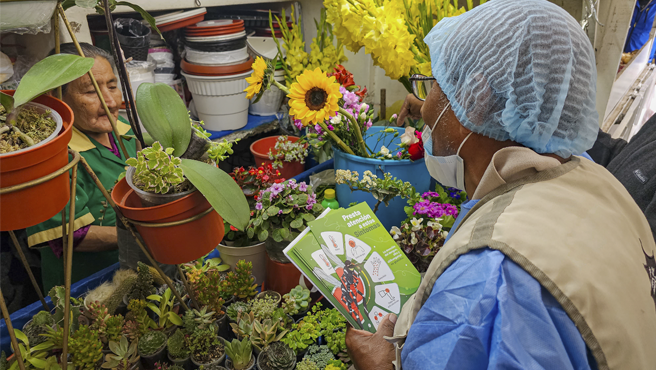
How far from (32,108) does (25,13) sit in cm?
17

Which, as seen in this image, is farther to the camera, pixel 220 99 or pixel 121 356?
pixel 220 99

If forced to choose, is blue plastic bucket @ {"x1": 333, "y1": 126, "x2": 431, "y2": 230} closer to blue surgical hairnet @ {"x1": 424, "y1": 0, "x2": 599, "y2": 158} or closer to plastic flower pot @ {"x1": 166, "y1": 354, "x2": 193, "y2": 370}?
blue surgical hairnet @ {"x1": 424, "y1": 0, "x2": 599, "y2": 158}

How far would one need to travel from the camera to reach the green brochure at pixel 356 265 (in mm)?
871

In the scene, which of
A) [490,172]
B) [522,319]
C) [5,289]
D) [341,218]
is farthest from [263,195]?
[5,289]

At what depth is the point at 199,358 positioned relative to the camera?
887 millimetres

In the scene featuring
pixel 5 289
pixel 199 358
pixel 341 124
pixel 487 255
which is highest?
pixel 487 255

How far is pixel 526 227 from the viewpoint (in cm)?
56

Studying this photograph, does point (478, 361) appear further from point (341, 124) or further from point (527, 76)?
point (341, 124)

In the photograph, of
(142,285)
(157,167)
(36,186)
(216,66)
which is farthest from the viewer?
(216,66)

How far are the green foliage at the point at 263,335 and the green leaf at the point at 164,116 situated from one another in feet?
1.62

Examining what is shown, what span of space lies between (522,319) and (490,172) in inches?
10.8

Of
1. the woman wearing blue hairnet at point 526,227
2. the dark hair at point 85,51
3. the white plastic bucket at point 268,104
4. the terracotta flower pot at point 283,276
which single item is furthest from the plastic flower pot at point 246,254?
the white plastic bucket at point 268,104

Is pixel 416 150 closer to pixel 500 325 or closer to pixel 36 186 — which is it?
→ pixel 500 325

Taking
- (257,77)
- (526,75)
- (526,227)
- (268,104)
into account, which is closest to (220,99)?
(268,104)
